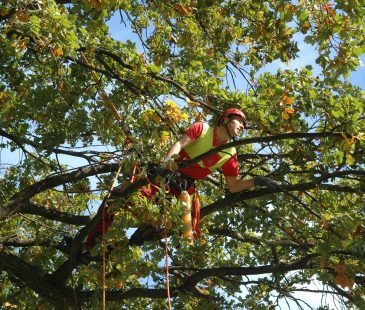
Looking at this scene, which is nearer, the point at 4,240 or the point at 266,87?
the point at 266,87

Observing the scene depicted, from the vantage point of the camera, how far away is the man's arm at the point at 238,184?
178 inches

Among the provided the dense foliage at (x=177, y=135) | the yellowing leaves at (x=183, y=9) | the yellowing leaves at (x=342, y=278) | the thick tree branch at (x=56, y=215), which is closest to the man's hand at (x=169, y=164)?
the dense foliage at (x=177, y=135)

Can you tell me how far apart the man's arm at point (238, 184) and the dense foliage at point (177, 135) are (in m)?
0.19

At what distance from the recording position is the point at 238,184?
4.62 m

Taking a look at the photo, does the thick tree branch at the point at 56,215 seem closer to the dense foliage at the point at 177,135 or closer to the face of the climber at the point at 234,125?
the dense foliage at the point at 177,135

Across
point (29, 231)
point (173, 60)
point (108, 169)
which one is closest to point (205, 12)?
point (173, 60)

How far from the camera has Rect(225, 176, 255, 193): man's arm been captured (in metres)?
4.52

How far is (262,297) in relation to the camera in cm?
608

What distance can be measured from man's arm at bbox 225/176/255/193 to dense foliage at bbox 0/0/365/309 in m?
0.19

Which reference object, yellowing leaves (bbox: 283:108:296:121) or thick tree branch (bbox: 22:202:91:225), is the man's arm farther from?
thick tree branch (bbox: 22:202:91:225)

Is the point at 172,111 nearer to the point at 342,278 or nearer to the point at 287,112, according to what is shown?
the point at 287,112

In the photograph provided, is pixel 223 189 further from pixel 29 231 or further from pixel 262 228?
pixel 29 231

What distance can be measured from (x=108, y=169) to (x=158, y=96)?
0.84 metres

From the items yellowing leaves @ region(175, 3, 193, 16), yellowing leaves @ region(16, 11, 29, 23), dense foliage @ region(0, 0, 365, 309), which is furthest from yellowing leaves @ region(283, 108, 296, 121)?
yellowing leaves @ region(16, 11, 29, 23)
